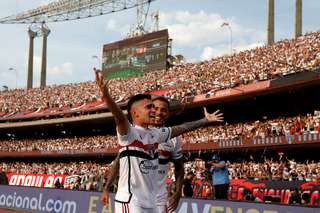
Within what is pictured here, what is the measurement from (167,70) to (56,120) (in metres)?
12.3

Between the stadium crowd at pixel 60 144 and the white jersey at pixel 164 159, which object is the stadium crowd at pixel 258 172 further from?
the stadium crowd at pixel 60 144

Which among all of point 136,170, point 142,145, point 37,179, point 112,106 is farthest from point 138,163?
point 37,179

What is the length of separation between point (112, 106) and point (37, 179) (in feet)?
112

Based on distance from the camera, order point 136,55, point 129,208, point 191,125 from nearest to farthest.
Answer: point 129,208 → point 191,125 → point 136,55

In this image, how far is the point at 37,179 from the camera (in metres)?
37.6

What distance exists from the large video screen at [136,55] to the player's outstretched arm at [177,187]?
144ft

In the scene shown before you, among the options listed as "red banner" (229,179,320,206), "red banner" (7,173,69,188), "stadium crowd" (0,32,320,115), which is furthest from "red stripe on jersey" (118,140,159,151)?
"red banner" (7,173,69,188)

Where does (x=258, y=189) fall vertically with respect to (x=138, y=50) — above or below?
below

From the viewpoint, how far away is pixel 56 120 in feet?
166

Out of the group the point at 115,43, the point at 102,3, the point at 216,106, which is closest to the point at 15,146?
the point at 115,43

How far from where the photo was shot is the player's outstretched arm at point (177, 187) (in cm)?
651

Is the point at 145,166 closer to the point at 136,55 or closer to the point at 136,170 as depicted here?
the point at 136,170

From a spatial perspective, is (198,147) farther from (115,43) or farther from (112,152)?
(115,43)

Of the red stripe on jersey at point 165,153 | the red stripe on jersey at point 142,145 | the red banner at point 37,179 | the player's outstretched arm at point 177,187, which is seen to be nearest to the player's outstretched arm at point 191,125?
the red stripe on jersey at point 142,145
